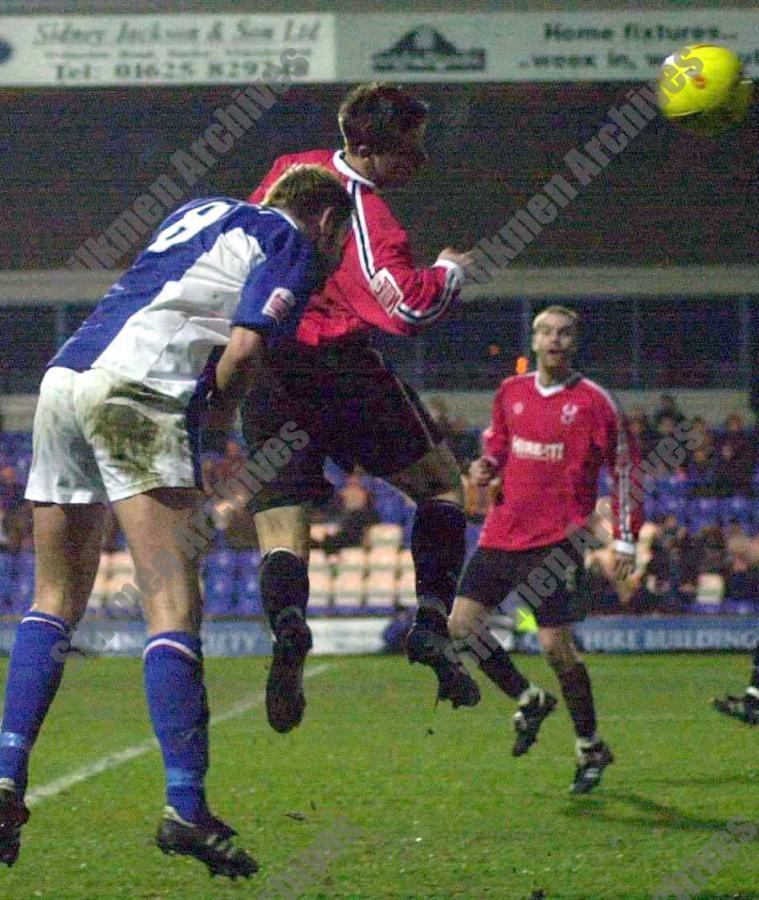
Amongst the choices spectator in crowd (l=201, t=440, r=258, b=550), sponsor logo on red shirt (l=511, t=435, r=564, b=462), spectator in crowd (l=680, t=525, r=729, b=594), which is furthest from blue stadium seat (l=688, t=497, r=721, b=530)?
sponsor logo on red shirt (l=511, t=435, r=564, b=462)

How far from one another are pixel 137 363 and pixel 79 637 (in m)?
10.8

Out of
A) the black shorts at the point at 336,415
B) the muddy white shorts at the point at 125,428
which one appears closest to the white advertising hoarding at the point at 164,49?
the black shorts at the point at 336,415

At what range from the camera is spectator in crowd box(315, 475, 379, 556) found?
15.6m

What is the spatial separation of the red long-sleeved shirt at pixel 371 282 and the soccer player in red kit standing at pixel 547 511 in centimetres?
204

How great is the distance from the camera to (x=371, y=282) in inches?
193

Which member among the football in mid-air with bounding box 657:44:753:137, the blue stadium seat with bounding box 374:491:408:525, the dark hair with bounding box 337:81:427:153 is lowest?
the blue stadium seat with bounding box 374:491:408:525

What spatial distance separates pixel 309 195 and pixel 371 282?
0.67 m

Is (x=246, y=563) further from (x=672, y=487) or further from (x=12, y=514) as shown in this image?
(x=672, y=487)

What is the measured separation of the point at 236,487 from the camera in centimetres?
1430

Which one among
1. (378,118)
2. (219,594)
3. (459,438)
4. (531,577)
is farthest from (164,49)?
(378,118)

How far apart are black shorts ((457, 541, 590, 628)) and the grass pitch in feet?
Answer: 2.34

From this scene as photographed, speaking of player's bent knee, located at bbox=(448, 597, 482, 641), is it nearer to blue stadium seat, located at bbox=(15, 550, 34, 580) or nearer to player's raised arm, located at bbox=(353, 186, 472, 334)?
player's raised arm, located at bbox=(353, 186, 472, 334)

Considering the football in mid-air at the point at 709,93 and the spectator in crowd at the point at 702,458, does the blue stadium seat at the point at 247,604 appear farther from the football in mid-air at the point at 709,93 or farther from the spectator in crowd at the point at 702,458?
the football in mid-air at the point at 709,93

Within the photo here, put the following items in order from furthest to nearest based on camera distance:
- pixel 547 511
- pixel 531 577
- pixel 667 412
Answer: pixel 667 412
pixel 547 511
pixel 531 577
